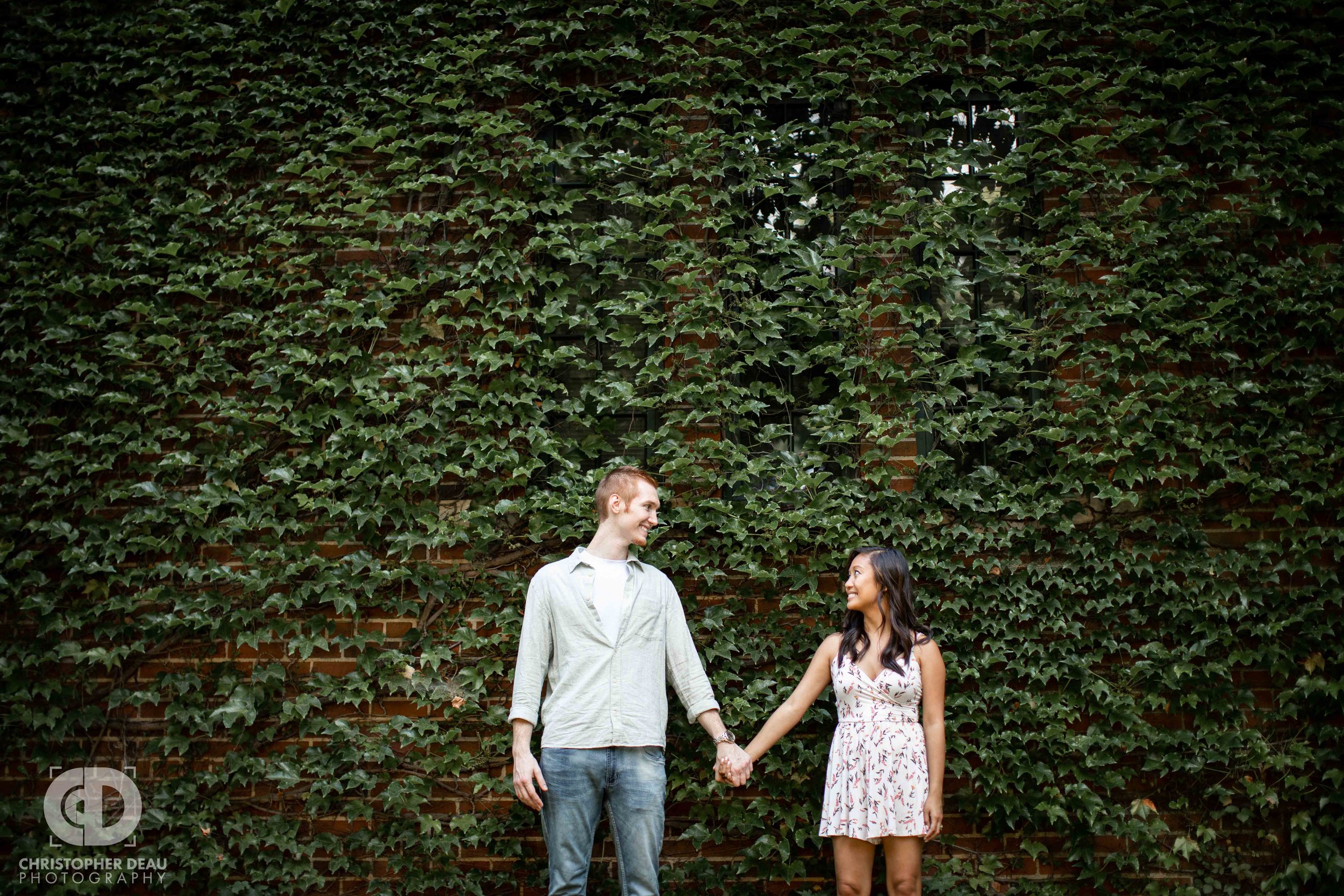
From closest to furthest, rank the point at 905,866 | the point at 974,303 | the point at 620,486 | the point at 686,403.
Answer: the point at 905,866 → the point at 620,486 → the point at 686,403 → the point at 974,303

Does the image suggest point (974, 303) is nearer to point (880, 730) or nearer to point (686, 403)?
point (686, 403)

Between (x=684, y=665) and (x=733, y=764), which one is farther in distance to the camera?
(x=684, y=665)

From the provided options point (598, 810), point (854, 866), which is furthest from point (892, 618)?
point (598, 810)

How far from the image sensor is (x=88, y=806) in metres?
4.57

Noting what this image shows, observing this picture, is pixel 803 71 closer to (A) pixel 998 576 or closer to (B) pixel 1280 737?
(A) pixel 998 576

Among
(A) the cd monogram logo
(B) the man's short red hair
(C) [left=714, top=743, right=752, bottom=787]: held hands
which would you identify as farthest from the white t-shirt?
(A) the cd monogram logo

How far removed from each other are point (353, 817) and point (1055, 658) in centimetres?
359

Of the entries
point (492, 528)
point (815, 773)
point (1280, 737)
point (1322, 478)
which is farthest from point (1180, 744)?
point (492, 528)

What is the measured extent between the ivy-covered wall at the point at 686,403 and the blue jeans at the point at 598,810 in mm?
742

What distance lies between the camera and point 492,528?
15.0 feet

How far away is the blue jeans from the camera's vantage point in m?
3.66

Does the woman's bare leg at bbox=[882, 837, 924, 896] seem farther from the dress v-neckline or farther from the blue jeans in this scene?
the blue jeans

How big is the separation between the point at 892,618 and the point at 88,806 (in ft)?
13.6

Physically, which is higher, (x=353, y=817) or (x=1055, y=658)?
(x=1055, y=658)
